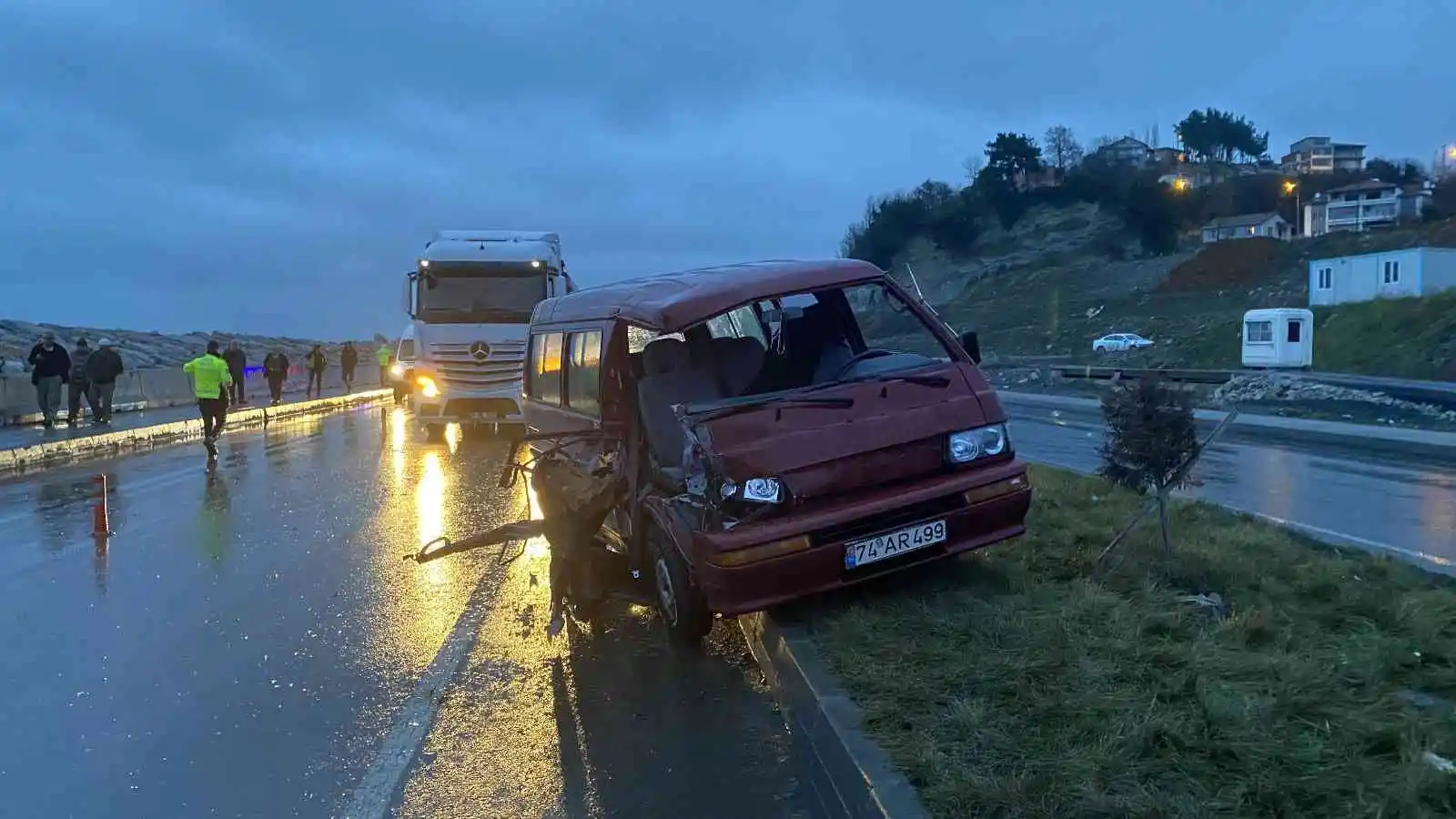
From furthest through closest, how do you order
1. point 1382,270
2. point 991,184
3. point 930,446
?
point 991,184, point 1382,270, point 930,446

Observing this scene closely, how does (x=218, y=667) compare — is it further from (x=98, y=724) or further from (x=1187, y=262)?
(x=1187, y=262)

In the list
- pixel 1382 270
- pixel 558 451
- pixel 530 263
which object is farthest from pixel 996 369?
pixel 558 451

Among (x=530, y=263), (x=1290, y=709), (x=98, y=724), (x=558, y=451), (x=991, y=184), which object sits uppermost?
(x=991, y=184)

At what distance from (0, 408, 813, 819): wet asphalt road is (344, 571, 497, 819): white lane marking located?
0.09 feet

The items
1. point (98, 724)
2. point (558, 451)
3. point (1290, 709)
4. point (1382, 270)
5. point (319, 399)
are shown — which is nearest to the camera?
point (1290, 709)

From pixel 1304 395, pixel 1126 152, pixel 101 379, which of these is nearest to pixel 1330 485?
pixel 1304 395

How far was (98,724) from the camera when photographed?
5535 millimetres

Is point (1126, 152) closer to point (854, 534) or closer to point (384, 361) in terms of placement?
point (384, 361)

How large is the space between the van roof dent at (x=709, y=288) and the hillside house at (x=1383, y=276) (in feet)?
Answer: 151

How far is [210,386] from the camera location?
1850cm

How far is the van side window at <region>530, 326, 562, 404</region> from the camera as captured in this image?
888 cm

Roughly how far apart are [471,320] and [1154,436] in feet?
49.5

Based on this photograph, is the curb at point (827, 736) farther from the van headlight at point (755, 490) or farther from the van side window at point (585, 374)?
the van side window at point (585, 374)

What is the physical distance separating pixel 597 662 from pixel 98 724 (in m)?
2.46
